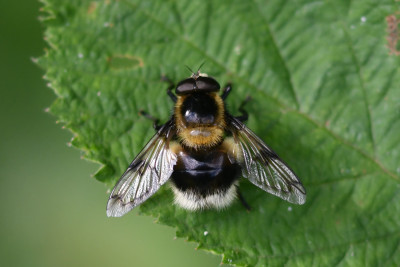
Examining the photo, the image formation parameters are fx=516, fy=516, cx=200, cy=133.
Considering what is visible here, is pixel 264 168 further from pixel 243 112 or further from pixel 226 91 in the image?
pixel 226 91

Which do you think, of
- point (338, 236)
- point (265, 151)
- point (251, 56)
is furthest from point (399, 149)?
point (251, 56)

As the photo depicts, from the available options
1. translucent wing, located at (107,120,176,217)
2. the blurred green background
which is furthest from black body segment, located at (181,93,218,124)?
the blurred green background

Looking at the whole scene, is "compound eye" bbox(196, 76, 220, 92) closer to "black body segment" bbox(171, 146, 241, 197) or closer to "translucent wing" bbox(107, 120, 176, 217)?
"translucent wing" bbox(107, 120, 176, 217)

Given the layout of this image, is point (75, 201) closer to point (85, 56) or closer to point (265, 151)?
point (85, 56)

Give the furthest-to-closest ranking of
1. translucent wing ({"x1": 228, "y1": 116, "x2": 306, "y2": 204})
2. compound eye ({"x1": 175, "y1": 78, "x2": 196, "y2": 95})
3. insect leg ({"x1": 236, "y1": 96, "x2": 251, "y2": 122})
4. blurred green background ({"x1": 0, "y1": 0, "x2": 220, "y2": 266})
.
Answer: blurred green background ({"x1": 0, "y1": 0, "x2": 220, "y2": 266})
insect leg ({"x1": 236, "y1": 96, "x2": 251, "y2": 122})
compound eye ({"x1": 175, "y1": 78, "x2": 196, "y2": 95})
translucent wing ({"x1": 228, "y1": 116, "x2": 306, "y2": 204})

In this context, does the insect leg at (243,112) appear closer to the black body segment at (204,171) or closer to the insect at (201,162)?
the insect at (201,162)

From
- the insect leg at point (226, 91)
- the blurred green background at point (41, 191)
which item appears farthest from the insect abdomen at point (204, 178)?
the blurred green background at point (41, 191)

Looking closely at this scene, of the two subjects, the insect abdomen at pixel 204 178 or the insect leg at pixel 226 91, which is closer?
the insect abdomen at pixel 204 178
